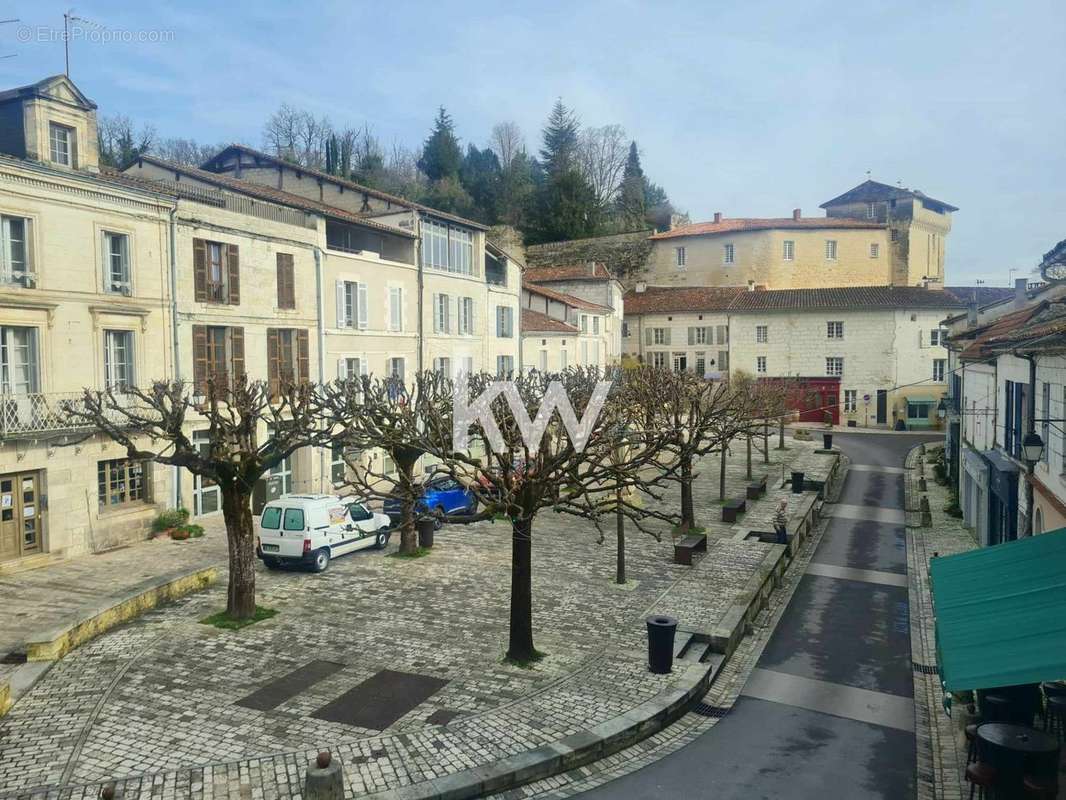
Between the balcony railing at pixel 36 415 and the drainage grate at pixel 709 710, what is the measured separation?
1605 cm

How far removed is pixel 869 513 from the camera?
2823 centimetres

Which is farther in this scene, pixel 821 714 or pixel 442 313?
pixel 442 313

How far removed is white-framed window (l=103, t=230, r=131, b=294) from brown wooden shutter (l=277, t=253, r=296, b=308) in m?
5.68

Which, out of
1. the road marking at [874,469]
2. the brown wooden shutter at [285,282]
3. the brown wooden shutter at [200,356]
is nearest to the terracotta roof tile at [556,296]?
the road marking at [874,469]

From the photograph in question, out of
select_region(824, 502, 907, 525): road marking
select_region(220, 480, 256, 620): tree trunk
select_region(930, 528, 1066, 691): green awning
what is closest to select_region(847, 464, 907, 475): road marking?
select_region(824, 502, 907, 525): road marking

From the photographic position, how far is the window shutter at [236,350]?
24812mm

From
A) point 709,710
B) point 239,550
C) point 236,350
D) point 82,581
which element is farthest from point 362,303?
point 709,710

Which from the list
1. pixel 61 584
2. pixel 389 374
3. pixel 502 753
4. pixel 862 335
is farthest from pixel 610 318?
pixel 502 753

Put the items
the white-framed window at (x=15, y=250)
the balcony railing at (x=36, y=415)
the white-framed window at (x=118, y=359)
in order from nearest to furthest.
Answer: the balcony railing at (x=36, y=415), the white-framed window at (x=15, y=250), the white-framed window at (x=118, y=359)

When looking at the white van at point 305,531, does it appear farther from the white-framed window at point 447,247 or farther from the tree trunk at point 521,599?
the white-framed window at point 447,247

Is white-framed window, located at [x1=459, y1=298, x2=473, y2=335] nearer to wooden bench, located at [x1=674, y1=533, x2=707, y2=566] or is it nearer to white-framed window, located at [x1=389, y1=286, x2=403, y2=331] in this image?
white-framed window, located at [x1=389, y1=286, x2=403, y2=331]

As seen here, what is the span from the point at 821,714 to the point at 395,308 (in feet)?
79.1

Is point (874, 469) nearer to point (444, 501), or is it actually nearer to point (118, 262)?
point (444, 501)

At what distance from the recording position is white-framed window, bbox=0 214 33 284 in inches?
741
